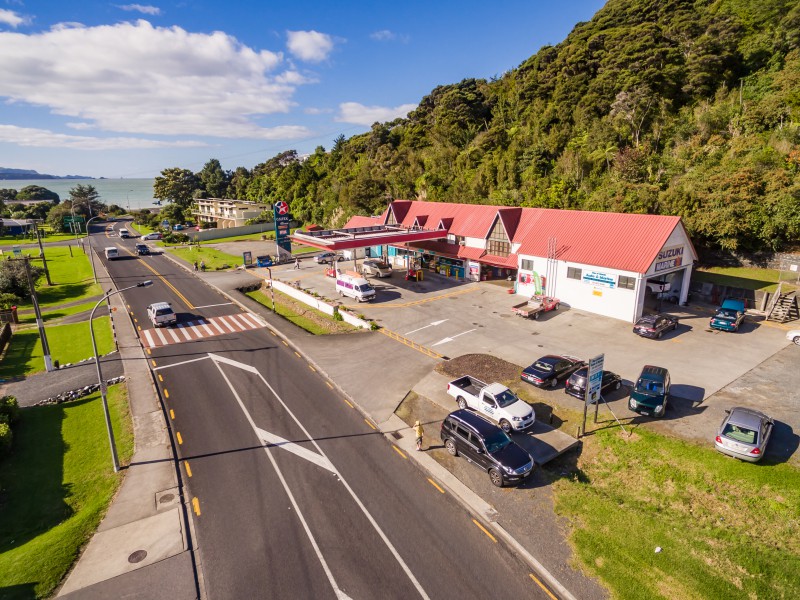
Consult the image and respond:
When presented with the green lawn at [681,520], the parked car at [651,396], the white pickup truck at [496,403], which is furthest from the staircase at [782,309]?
the white pickup truck at [496,403]

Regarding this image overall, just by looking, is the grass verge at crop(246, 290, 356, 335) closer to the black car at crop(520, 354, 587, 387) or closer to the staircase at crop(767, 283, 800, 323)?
the black car at crop(520, 354, 587, 387)

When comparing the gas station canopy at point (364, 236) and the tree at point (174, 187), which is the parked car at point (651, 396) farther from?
the tree at point (174, 187)

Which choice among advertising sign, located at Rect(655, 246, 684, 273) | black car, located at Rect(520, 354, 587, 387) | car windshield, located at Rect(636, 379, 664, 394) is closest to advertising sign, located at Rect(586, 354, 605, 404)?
car windshield, located at Rect(636, 379, 664, 394)

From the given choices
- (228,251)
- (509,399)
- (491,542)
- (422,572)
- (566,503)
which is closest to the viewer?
(422,572)

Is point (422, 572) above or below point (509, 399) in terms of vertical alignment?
below

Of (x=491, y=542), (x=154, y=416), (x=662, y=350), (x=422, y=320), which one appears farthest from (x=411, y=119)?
(x=491, y=542)

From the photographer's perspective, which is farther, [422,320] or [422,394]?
[422,320]

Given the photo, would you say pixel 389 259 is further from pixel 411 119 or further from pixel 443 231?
pixel 411 119

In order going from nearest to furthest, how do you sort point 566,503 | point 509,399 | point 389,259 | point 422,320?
1. point 566,503
2. point 509,399
3. point 422,320
4. point 389,259
